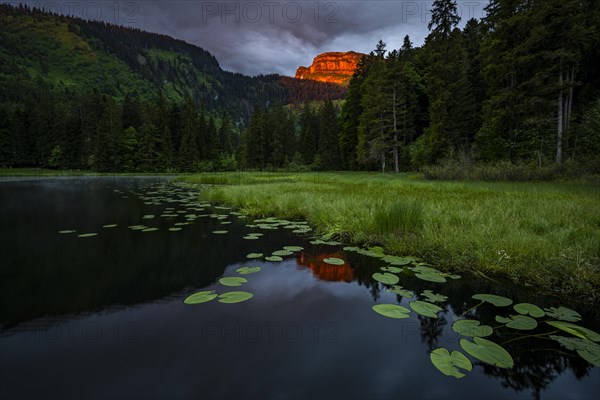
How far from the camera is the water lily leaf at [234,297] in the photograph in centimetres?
331

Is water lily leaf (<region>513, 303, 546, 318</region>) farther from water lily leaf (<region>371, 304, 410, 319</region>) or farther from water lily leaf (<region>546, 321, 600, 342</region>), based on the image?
water lily leaf (<region>371, 304, 410, 319</region>)

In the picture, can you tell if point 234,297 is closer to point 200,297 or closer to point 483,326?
point 200,297

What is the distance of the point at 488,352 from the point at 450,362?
0.34m

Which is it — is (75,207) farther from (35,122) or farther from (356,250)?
(35,122)

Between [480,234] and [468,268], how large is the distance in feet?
2.78

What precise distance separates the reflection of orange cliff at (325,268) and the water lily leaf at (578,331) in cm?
227

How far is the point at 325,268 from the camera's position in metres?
4.60

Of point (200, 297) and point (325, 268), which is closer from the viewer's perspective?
point (200, 297)

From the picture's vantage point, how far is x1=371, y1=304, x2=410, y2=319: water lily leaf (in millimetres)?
2952

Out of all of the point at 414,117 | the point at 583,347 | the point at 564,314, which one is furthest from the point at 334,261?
the point at 414,117

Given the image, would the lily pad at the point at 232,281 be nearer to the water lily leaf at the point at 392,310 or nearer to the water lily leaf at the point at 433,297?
the water lily leaf at the point at 392,310

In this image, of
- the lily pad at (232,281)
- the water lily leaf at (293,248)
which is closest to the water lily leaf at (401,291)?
the lily pad at (232,281)

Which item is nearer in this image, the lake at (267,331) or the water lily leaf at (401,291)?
the lake at (267,331)

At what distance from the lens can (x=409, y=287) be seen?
3.79 meters
